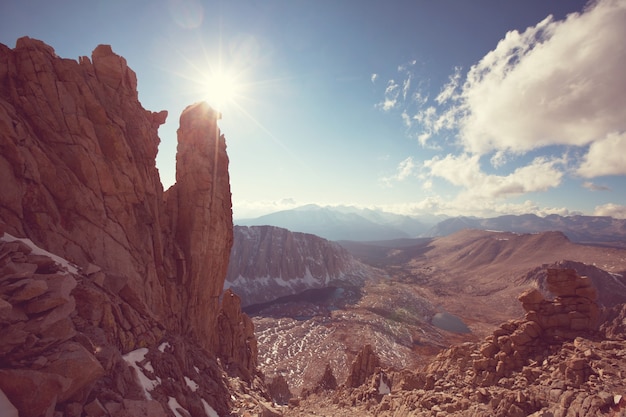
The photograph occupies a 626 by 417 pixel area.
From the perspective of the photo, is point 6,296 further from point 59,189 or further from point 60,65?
point 60,65

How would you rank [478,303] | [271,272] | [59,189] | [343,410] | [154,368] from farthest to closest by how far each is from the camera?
[271,272] → [478,303] → [343,410] → [59,189] → [154,368]

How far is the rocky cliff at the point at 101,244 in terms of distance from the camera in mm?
9805

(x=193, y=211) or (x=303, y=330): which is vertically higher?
(x=193, y=211)

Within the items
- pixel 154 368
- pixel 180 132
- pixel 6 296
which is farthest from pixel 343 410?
pixel 180 132

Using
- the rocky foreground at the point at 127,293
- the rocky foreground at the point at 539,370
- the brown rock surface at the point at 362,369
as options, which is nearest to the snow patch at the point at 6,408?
the rocky foreground at the point at 127,293

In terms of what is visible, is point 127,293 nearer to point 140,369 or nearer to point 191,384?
point 140,369

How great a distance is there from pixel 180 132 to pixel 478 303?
575ft

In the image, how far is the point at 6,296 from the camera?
9.49 meters

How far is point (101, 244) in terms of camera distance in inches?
753

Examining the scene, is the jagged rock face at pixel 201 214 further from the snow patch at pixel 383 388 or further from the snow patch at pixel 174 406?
the snow patch at pixel 383 388

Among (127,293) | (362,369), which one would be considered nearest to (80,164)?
(127,293)

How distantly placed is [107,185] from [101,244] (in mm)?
4473

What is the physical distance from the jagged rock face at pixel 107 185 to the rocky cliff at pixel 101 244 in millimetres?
91

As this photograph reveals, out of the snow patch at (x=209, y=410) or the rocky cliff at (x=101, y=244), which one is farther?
the snow patch at (x=209, y=410)
